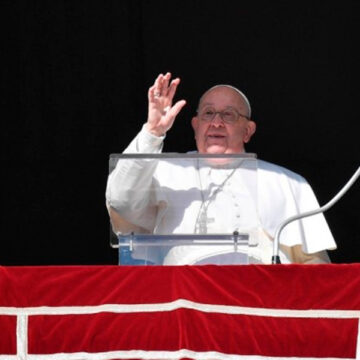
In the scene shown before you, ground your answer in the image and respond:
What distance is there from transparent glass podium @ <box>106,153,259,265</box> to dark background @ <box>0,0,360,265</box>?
1434 millimetres

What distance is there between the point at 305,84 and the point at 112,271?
250 cm

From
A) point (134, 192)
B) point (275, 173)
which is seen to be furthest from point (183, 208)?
point (275, 173)

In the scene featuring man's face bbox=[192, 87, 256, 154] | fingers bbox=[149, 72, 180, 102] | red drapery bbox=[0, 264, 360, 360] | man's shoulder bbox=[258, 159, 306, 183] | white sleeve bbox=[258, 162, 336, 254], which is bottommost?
red drapery bbox=[0, 264, 360, 360]

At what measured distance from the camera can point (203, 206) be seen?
5086 mm

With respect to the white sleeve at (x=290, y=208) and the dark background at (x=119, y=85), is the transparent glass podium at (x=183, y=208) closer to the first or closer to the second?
the white sleeve at (x=290, y=208)

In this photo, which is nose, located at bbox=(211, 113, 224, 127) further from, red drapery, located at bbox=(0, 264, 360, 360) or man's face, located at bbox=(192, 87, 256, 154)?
red drapery, located at bbox=(0, 264, 360, 360)

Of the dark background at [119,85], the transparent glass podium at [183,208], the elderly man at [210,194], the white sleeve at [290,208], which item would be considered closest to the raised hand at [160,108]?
the elderly man at [210,194]

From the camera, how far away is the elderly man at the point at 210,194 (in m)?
5.04

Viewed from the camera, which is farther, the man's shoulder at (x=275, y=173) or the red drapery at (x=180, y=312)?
the man's shoulder at (x=275, y=173)

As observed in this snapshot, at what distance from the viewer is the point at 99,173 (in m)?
6.90

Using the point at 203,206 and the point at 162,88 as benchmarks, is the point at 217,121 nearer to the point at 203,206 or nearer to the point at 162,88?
the point at 162,88

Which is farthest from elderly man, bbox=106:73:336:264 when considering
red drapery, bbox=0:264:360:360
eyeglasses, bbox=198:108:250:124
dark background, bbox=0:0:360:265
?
dark background, bbox=0:0:360:265

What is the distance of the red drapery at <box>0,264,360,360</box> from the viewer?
4570 mm

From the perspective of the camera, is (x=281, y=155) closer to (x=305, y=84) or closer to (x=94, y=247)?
(x=305, y=84)
